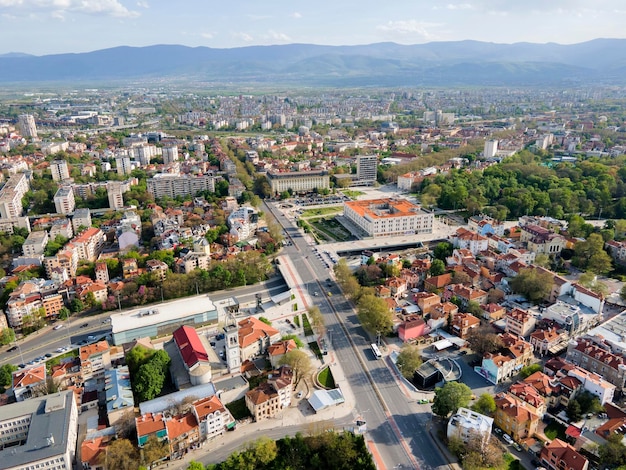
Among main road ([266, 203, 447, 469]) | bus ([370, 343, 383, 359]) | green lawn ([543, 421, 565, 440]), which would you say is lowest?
green lawn ([543, 421, 565, 440])

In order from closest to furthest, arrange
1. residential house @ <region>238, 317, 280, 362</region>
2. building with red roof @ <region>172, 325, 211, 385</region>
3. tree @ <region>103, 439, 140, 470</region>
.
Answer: tree @ <region>103, 439, 140, 470</region> < building with red roof @ <region>172, 325, 211, 385</region> < residential house @ <region>238, 317, 280, 362</region>

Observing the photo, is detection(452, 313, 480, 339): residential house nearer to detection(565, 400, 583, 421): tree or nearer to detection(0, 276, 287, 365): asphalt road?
detection(565, 400, 583, 421): tree

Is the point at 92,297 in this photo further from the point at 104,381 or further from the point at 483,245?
the point at 483,245

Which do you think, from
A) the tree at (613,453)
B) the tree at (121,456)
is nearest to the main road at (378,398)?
the tree at (613,453)

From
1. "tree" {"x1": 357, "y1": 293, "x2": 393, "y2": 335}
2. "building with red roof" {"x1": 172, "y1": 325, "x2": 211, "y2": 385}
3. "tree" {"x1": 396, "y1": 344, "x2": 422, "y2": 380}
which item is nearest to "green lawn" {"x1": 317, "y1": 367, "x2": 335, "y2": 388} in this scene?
"tree" {"x1": 396, "y1": 344, "x2": 422, "y2": 380}

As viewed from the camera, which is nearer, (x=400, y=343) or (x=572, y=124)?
(x=400, y=343)

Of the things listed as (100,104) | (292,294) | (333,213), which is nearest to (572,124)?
(333,213)
